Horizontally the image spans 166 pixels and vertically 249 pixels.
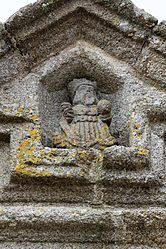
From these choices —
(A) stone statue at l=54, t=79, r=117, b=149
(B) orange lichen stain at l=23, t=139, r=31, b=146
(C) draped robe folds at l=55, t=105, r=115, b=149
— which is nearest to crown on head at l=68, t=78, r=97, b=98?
(A) stone statue at l=54, t=79, r=117, b=149

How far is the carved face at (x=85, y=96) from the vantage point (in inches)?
127

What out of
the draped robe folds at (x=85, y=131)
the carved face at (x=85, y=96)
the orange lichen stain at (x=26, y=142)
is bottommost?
the orange lichen stain at (x=26, y=142)

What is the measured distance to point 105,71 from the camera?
327 cm

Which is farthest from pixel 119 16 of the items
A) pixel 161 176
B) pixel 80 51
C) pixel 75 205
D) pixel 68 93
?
pixel 75 205

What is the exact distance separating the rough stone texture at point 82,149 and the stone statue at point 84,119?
0.32 ft

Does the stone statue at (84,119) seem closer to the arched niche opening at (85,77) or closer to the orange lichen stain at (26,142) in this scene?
the arched niche opening at (85,77)

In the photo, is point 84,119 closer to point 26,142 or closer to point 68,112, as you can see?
point 68,112

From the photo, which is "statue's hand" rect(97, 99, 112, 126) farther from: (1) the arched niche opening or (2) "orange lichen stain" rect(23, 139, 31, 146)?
(2) "orange lichen stain" rect(23, 139, 31, 146)

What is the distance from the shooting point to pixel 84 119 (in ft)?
10.1

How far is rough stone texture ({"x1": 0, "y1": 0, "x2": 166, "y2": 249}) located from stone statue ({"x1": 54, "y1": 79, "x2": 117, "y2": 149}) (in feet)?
0.32

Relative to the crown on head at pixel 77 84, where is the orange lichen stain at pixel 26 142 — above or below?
below

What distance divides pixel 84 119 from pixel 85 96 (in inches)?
10.1

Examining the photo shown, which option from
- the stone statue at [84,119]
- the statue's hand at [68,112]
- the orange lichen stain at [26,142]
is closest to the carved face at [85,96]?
the stone statue at [84,119]

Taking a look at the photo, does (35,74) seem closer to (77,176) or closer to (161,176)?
(77,176)
